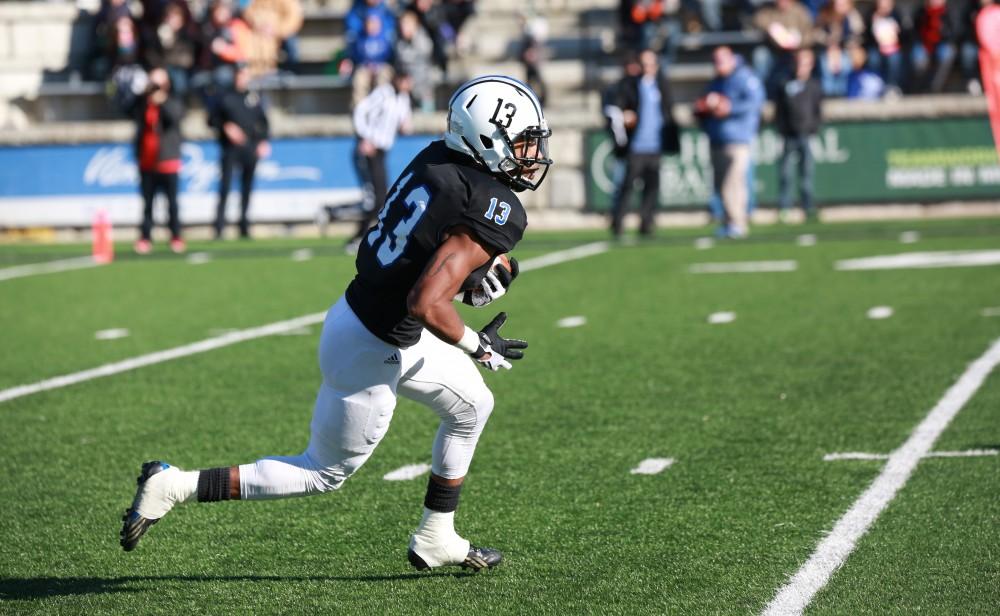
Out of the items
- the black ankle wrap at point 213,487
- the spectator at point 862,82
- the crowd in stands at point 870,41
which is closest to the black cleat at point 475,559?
the black ankle wrap at point 213,487

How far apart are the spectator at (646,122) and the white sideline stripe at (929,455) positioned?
11271mm

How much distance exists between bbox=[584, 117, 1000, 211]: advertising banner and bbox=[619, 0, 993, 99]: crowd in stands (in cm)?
201

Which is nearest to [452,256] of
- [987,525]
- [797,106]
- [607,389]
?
[987,525]

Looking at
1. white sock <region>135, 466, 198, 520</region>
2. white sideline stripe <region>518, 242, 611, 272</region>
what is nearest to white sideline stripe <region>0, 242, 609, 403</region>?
white sideline stripe <region>518, 242, 611, 272</region>

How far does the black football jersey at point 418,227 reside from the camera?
457 centimetres

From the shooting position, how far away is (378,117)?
17938 millimetres

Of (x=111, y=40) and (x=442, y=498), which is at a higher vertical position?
(x=111, y=40)

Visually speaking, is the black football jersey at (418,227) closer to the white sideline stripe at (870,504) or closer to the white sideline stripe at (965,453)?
the white sideline stripe at (870,504)

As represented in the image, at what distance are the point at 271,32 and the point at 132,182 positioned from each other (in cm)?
452

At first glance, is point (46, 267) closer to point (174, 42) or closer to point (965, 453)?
point (174, 42)

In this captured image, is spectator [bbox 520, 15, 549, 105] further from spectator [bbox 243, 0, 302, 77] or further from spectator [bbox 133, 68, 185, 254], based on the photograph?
spectator [bbox 133, 68, 185, 254]

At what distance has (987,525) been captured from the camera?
543 centimetres

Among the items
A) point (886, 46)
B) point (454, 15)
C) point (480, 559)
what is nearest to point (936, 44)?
point (886, 46)

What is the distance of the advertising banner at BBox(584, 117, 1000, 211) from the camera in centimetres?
2039
